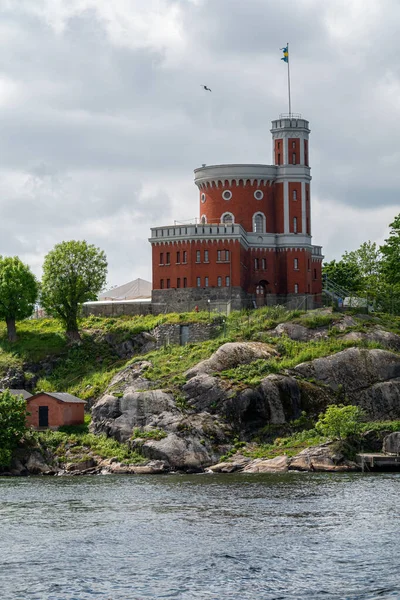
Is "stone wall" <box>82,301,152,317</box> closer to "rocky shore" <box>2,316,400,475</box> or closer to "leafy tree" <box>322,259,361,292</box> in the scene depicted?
"rocky shore" <box>2,316,400,475</box>

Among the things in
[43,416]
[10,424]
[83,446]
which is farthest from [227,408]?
[10,424]

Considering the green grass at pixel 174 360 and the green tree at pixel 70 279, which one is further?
the green tree at pixel 70 279

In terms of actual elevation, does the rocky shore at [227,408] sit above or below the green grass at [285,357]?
below

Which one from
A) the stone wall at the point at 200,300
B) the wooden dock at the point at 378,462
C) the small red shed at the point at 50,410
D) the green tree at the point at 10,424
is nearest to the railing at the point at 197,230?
the stone wall at the point at 200,300

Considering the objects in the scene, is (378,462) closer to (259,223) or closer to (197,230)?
(197,230)

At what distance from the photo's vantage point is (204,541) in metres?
47.0

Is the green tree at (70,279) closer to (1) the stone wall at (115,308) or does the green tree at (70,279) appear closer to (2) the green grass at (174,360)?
(1) the stone wall at (115,308)

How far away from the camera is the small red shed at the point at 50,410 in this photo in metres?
88.2

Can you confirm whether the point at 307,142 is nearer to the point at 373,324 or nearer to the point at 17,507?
the point at 373,324

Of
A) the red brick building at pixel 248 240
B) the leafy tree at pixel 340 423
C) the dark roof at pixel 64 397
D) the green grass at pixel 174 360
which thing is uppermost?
the red brick building at pixel 248 240

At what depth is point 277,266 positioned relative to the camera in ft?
361

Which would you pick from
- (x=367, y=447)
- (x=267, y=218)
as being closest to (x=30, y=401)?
(x=367, y=447)

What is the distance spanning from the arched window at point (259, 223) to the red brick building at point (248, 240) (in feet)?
0.33

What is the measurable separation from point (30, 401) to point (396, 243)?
3773 cm
